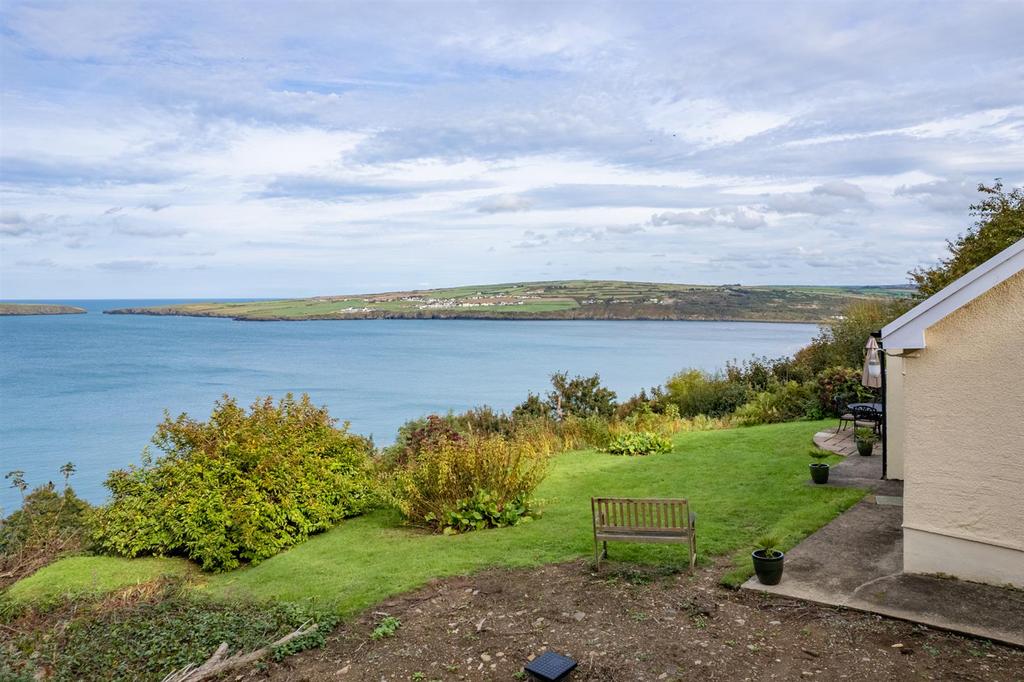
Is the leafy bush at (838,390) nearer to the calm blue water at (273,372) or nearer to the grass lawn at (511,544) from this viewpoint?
the grass lawn at (511,544)

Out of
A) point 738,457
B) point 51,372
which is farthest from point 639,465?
point 51,372

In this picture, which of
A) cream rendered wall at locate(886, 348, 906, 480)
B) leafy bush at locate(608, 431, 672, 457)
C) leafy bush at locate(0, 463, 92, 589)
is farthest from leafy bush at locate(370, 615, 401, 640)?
leafy bush at locate(608, 431, 672, 457)

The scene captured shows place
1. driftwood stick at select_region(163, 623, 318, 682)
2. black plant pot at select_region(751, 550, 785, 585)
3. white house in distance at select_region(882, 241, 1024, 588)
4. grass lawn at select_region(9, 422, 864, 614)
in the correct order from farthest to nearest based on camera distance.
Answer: grass lawn at select_region(9, 422, 864, 614)
black plant pot at select_region(751, 550, 785, 585)
white house in distance at select_region(882, 241, 1024, 588)
driftwood stick at select_region(163, 623, 318, 682)

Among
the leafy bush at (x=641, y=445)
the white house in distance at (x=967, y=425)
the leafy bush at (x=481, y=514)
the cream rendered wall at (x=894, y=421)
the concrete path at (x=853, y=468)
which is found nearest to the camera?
the white house in distance at (x=967, y=425)

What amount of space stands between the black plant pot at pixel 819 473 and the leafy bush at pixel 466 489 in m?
4.65

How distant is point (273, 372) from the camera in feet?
176

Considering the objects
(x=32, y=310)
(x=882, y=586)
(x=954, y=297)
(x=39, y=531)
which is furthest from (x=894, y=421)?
(x=32, y=310)

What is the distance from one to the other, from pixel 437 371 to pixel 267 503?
45.1 m

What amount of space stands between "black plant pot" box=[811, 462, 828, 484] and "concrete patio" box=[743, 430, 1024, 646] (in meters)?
1.56

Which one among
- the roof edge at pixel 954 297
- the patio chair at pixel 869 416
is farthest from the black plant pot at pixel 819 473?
the roof edge at pixel 954 297

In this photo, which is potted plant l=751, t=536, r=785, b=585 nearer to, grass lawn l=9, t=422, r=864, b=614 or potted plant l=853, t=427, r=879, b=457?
grass lawn l=9, t=422, r=864, b=614

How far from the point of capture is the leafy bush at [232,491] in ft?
29.6

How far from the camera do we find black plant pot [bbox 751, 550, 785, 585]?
6.62 meters

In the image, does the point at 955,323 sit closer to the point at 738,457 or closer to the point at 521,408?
the point at 738,457
